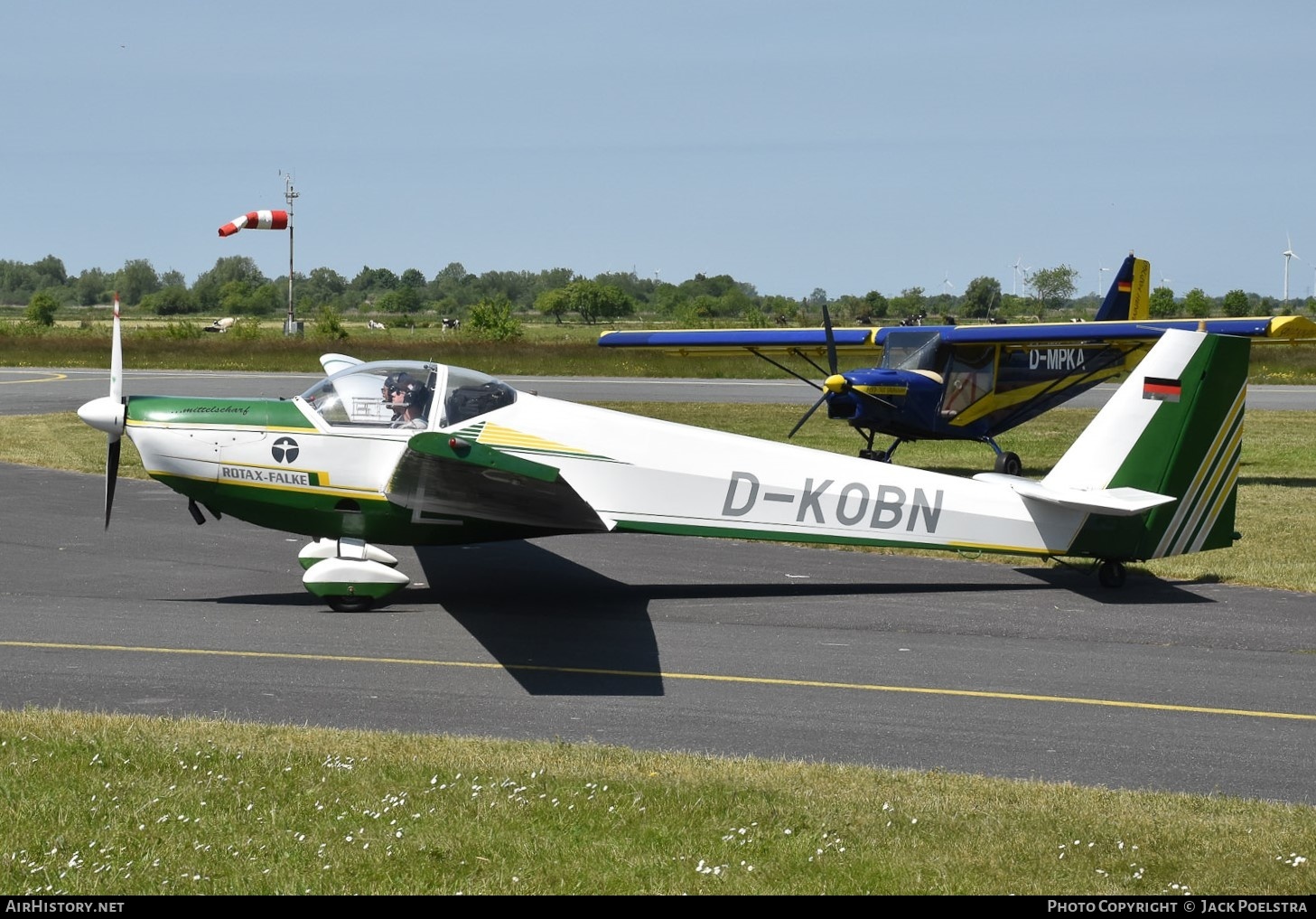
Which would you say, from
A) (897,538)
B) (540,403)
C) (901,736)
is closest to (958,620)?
(897,538)

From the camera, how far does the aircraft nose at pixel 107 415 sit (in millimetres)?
10320

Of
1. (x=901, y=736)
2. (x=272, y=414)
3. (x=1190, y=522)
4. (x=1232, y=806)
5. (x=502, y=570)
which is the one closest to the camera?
(x=1232, y=806)

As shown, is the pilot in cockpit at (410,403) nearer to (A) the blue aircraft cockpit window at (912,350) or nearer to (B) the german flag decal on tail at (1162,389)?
(B) the german flag decal on tail at (1162,389)

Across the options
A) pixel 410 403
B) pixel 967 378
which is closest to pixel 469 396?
pixel 410 403

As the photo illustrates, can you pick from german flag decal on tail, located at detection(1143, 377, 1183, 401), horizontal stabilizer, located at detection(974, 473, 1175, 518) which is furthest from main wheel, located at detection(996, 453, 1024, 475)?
horizontal stabilizer, located at detection(974, 473, 1175, 518)

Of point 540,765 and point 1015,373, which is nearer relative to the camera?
point 540,765

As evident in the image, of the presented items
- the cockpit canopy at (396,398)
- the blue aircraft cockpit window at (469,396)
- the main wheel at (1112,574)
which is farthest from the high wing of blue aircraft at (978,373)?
the cockpit canopy at (396,398)

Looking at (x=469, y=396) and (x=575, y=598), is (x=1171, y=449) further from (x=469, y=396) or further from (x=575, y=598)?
(x=469, y=396)

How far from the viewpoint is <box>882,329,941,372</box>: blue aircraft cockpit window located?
1900 centimetres

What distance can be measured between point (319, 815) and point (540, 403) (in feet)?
19.0

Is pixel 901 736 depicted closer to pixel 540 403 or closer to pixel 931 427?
pixel 540 403

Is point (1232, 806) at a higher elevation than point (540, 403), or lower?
lower

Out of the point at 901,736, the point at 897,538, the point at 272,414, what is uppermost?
the point at 272,414

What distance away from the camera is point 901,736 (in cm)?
756
